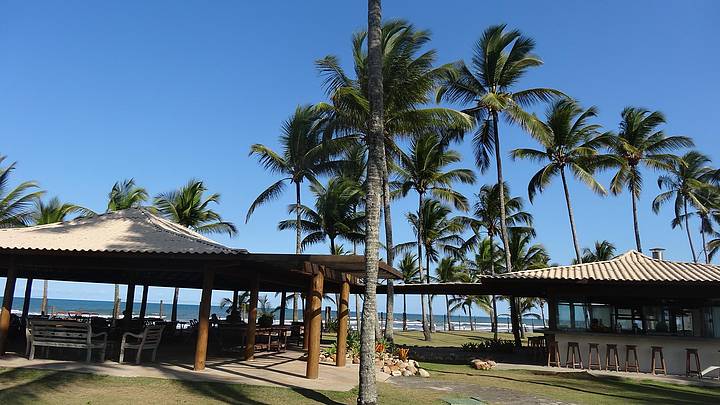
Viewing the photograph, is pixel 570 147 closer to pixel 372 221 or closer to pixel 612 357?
pixel 612 357

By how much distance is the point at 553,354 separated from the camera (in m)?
16.5

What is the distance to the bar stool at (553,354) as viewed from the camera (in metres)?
16.3

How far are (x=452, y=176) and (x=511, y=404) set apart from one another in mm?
18909

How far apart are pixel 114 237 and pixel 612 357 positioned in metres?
14.7

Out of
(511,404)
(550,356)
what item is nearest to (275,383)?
(511,404)

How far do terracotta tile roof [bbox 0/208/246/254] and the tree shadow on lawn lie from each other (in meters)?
8.14

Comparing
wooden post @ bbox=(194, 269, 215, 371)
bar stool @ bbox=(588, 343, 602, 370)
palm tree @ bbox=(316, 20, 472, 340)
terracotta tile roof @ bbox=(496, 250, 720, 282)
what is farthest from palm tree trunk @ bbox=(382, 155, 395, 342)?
wooden post @ bbox=(194, 269, 215, 371)

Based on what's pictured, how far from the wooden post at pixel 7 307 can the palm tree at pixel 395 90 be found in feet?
33.5

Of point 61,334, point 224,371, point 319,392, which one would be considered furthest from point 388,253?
point 61,334

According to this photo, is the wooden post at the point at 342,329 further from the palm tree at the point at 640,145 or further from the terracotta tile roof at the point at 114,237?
the palm tree at the point at 640,145

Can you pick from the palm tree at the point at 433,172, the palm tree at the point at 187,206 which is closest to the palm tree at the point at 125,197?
the palm tree at the point at 187,206

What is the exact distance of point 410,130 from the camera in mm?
19266

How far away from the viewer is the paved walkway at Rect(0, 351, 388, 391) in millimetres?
10047

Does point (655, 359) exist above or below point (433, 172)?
below
